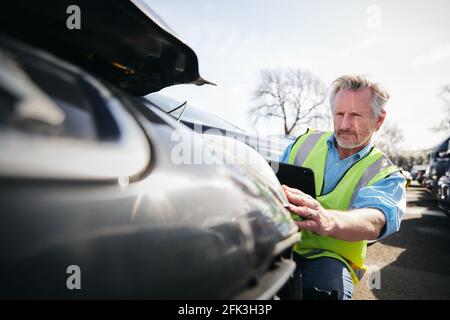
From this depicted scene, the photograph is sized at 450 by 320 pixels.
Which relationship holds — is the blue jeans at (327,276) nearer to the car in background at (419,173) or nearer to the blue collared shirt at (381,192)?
the blue collared shirt at (381,192)

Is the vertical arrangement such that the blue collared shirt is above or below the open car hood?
below

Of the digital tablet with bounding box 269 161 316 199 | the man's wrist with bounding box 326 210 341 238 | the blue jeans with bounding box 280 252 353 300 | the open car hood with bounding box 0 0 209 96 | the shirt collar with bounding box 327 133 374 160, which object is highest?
the open car hood with bounding box 0 0 209 96

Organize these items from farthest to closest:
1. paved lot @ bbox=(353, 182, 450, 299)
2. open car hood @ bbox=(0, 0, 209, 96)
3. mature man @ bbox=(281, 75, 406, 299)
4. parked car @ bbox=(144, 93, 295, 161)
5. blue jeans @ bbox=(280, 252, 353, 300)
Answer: parked car @ bbox=(144, 93, 295, 161)
paved lot @ bbox=(353, 182, 450, 299)
blue jeans @ bbox=(280, 252, 353, 300)
mature man @ bbox=(281, 75, 406, 299)
open car hood @ bbox=(0, 0, 209, 96)

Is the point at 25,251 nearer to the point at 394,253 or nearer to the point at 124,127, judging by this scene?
the point at 124,127

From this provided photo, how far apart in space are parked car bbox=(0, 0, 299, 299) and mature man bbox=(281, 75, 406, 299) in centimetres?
46

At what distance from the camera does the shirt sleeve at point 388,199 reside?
1302 mm

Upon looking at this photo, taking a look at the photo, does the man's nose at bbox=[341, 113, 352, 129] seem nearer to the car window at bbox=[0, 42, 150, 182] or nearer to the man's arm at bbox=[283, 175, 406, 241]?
the man's arm at bbox=[283, 175, 406, 241]

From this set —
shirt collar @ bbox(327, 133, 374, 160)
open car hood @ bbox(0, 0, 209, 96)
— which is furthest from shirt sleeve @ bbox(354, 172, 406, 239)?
open car hood @ bbox(0, 0, 209, 96)

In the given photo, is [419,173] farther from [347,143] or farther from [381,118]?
[347,143]

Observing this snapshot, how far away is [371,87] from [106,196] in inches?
64.3

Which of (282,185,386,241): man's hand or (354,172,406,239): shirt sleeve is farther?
(354,172,406,239): shirt sleeve

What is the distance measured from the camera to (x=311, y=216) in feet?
3.25

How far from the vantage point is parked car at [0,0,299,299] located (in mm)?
370

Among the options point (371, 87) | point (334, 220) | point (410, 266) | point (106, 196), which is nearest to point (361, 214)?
point (334, 220)
